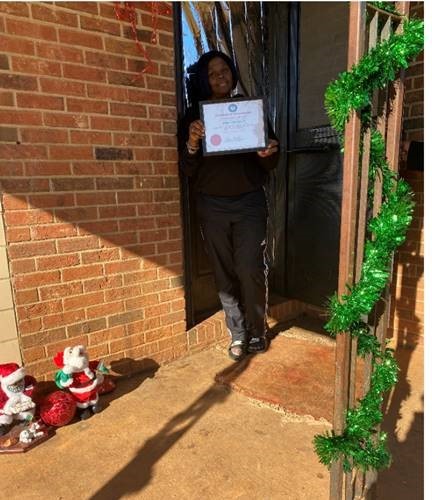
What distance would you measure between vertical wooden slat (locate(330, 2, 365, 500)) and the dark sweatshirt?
157 centimetres

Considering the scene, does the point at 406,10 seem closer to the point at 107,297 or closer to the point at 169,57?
the point at 169,57

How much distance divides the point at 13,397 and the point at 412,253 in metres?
2.70

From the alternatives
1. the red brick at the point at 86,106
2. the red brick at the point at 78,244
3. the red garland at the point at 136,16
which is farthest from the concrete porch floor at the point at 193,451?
the red garland at the point at 136,16

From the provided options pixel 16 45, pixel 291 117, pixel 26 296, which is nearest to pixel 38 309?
pixel 26 296

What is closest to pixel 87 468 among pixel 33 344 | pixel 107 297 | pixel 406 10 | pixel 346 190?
pixel 33 344

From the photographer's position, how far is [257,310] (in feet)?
9.83

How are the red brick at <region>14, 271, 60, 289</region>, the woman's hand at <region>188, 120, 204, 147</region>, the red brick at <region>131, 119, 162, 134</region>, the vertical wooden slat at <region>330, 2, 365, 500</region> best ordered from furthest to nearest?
the red brick at <region>131, 119, 162, 134</region> → the woman's hand at <region>188, 120, 204, 147</region> → the red brick at <region>14, 271, 60, 289</region> → the vertical wooden slat at <region>330, 2, 365, 500</region>

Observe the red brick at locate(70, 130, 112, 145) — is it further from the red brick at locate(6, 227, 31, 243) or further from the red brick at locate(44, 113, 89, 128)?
the red brick at locate(6, 227, 31, 243)

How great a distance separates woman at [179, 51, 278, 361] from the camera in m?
2.76

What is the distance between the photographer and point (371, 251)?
1271 millimetres

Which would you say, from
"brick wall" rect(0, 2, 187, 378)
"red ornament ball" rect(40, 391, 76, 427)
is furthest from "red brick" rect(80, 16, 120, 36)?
"red ornament ball" rect(40, 391, 76, 427)

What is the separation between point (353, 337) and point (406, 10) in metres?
1.07

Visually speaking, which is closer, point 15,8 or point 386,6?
point 386,6

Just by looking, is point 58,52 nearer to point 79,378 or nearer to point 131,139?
point 131,139
